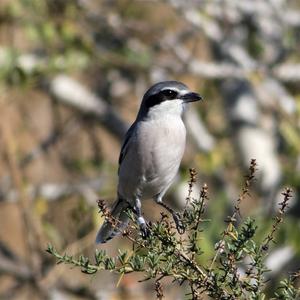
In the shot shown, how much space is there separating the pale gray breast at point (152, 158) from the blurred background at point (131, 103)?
1412mm

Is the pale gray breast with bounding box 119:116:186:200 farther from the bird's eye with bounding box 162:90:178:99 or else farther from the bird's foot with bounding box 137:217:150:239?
the bird's foot with bounding box 137:217:150:239

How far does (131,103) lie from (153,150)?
5.45 meters

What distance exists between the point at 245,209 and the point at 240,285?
8.20 metres

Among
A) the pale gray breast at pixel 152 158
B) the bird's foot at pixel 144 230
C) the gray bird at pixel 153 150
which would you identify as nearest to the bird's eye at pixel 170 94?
the gray bird at pixel 153 150

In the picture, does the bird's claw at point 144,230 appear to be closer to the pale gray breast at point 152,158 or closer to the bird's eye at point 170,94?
the pale gray breast at point 152,158

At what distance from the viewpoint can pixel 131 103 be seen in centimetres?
941

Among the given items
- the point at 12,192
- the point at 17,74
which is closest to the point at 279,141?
the point at 12,192

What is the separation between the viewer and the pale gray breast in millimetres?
3957

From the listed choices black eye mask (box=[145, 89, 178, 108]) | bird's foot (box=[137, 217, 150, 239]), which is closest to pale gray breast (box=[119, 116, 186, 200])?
black eye mask (box=[145, 89, 178, 108])

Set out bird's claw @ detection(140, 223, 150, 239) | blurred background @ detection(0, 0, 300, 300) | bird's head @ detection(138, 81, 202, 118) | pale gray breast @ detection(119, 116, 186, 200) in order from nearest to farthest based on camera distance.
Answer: bird's claw @ detection(140, 223, 150, 239)
pale gray breast @ detection(119, 116, 186, 200)
bird's head @ detection(138, 81, 202, 118)
blurred background @ detection(0, 0, 300, 300)

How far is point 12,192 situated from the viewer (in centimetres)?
697

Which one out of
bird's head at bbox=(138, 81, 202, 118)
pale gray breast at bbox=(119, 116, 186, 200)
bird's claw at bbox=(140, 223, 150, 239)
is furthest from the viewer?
bird's head at bbox=(138, 81, 202, 118)

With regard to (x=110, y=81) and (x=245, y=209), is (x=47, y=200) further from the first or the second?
(x=245, y=209)

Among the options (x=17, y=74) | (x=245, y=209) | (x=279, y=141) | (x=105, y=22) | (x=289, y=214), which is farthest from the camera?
(x=245, y=209)
